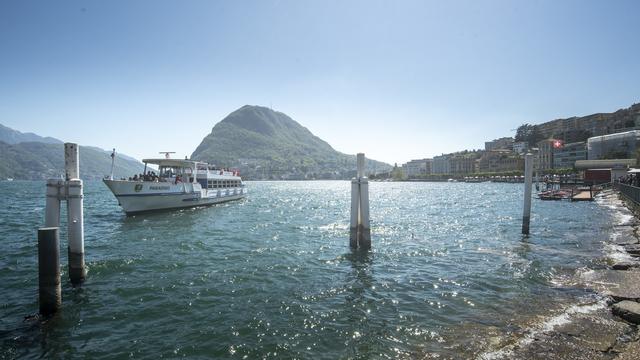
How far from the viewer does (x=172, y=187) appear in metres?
Result: 37.5

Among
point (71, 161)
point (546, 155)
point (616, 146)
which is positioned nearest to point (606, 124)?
point (546, 155)

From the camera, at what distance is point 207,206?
45.3 metres

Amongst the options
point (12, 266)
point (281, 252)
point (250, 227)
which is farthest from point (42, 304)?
point (250, 227)

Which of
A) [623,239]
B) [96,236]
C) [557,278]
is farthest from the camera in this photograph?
[96,236]

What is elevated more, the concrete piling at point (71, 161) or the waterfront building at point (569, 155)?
the waterfront building at point (569, 155)

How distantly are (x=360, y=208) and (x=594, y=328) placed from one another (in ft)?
31.6

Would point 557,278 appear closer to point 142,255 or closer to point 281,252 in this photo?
point 281,252

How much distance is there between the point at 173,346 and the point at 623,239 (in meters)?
23.1

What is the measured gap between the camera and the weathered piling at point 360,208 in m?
16.3

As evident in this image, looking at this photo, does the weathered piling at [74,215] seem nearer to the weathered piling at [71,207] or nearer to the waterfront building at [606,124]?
the weathered piling at [71,207]

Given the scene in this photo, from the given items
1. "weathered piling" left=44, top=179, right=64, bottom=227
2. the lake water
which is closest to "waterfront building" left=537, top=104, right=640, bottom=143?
the lake water

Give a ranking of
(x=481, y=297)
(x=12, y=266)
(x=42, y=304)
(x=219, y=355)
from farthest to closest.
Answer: (x=12, y=266) < (x=481, y=297) < (x=42, y=304) < (x=219, y=355)

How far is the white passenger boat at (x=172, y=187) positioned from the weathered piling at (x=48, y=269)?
24.9 meters

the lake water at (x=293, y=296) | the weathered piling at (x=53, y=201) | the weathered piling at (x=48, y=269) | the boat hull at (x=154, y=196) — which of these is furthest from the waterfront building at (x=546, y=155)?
the weathered piling at (x=48, y=269)
